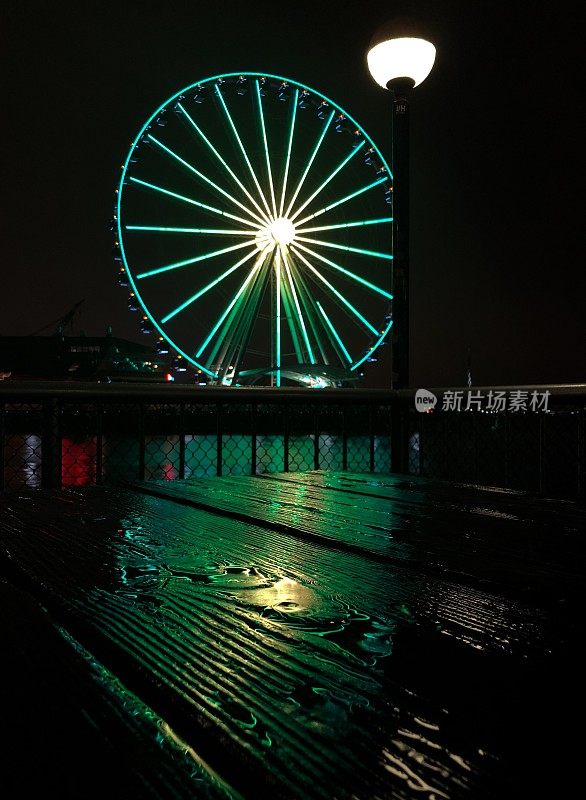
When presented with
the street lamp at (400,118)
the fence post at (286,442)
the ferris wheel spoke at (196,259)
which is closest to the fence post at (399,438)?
the street lamp at (400,118)

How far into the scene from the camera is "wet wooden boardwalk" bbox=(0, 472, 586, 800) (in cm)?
38

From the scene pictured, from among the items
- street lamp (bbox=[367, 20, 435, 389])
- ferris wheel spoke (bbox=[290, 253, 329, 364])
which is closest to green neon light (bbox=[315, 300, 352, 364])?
ferris wheel spoke (bbox=[290, 253, 329, 364])

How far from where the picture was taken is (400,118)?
4.00 m

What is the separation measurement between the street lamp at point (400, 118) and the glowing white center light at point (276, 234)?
11.1 m

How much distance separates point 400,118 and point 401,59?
0.32 meters

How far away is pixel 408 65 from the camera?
3.81 m

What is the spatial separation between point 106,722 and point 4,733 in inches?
2.3

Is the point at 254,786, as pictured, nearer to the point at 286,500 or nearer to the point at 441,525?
the point at 441,525

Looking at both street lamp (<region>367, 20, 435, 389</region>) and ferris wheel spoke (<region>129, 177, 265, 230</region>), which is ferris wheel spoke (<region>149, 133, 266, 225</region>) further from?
street lamp (<region>367, 20, 435, 389</region>)

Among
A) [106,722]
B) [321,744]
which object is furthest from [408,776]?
[106,722]

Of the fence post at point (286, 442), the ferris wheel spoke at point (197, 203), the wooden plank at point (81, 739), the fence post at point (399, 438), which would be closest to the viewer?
the wooden plank at point (81, 739)

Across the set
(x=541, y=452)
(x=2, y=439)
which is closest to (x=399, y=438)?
(x=541, y=452)

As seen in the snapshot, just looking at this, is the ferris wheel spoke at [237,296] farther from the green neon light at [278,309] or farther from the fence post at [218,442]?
the fence post at [218,442]

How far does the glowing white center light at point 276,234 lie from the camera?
49.1 feet
